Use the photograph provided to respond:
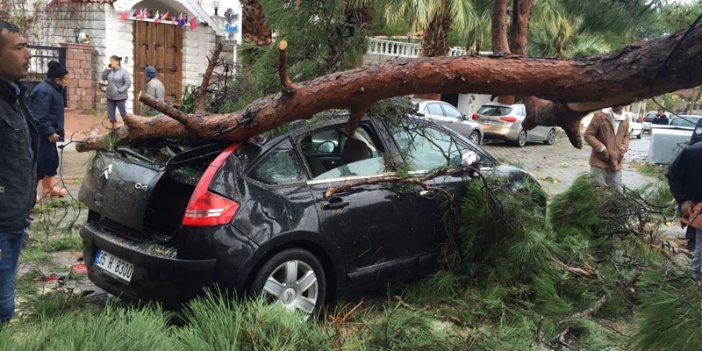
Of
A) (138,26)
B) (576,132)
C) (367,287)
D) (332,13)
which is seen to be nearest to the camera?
(576,132)

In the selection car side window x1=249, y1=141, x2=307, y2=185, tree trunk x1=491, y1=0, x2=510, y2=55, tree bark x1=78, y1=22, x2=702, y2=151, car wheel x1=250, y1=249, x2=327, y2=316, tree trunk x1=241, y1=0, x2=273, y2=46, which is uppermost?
tree trunk x1=241, y1=0, x2=273, y2=46

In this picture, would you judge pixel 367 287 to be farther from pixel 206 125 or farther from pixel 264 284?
pixel 206 125

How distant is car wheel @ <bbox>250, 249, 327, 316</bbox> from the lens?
3.98m

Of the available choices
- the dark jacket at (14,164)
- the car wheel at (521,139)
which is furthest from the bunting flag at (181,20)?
the dark jacket at (14,164)

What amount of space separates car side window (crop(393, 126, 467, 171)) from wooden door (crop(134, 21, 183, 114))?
41.1 ft

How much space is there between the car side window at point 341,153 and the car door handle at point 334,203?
214mm

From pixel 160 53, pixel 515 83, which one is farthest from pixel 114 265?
pixel 160 53

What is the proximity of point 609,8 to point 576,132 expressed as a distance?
117 centimetres

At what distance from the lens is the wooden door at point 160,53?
1675 centimetres

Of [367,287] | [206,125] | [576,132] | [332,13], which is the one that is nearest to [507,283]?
[367,287]

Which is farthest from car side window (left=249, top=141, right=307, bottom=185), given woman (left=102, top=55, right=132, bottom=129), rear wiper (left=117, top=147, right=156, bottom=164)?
woman (left=102, top=55, right=132, bottom=129)

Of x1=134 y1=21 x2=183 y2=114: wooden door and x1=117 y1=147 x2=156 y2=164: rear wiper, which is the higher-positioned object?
x1=134 y1=21 x2=183 y2=114: wooden door

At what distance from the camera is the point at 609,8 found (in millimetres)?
4289

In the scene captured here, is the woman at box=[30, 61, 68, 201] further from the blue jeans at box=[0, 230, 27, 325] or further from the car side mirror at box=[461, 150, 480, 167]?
the car side mirror at box=[461, 150, 480, 167]
